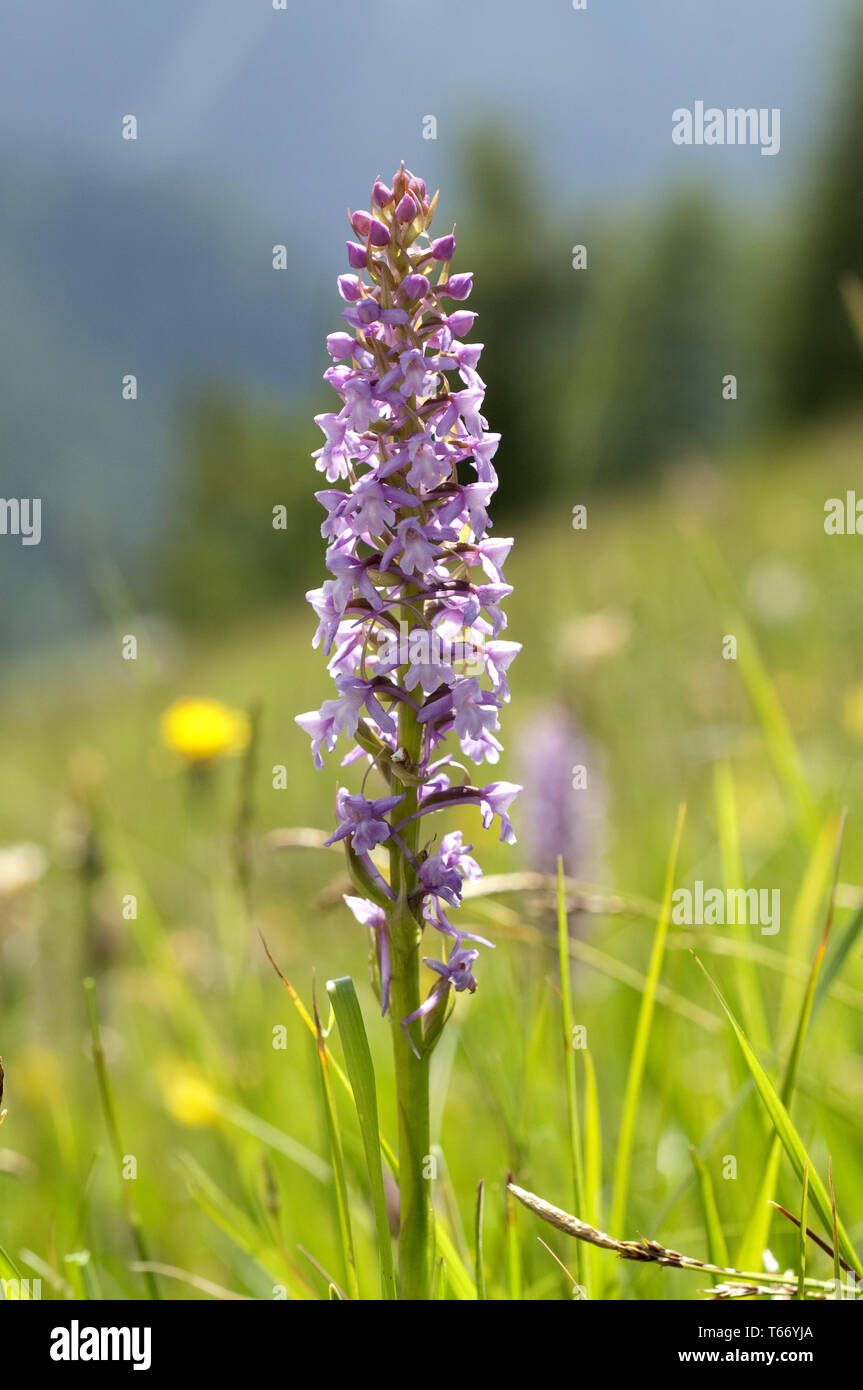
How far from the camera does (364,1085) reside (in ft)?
4.65

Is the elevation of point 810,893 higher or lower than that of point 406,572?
lower

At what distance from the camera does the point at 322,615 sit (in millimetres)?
1578

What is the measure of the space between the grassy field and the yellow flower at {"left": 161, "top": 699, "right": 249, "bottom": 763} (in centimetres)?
14

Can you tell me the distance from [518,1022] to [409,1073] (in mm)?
1877

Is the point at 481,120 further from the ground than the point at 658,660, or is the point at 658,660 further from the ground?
the point at 481,120

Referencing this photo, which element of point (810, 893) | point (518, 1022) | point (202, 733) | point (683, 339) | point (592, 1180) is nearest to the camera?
point (592, 1180)

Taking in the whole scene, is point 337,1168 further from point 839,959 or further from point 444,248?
point 444,248

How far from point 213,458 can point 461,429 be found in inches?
3636

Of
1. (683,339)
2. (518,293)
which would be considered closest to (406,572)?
(518,293)

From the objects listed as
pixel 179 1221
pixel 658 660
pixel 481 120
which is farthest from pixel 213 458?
pixel 179 1221

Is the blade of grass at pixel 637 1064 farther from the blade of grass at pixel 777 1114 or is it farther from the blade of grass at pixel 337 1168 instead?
the blade of grass at pixel 337 1168

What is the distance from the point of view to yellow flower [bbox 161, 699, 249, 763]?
3.98 metres

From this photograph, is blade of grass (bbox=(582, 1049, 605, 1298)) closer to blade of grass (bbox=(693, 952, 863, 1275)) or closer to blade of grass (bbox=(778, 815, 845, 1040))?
blade of grass (bbox=(693, 952, 863, 1275))
